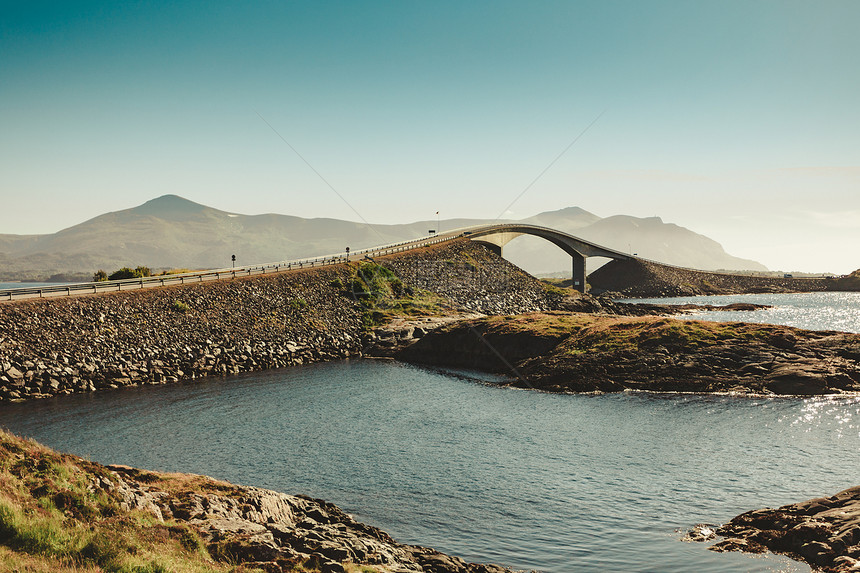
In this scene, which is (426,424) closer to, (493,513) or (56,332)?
(493,513)

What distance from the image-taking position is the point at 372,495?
26.4 meters

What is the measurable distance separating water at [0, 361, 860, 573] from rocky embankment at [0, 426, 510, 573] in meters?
Result: 3.02

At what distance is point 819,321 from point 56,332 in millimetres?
117064

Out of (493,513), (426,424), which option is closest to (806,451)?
(493,513)

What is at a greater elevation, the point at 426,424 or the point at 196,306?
the point at 196,306

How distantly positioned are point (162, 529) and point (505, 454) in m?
19.6

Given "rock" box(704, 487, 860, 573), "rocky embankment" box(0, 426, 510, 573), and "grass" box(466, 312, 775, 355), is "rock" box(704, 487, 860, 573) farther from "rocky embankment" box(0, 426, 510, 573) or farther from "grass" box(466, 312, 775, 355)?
"grass" box(466, 312, 775, 355)

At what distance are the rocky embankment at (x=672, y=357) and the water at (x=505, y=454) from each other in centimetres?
330

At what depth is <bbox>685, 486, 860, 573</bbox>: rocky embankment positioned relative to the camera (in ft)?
58.6

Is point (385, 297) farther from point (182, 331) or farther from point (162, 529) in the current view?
point (162, 529)

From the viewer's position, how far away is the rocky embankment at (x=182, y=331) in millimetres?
51866

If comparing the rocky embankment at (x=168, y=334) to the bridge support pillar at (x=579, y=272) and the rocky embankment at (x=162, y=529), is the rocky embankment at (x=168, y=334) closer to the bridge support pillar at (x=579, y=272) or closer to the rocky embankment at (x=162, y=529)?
the rocky embankment at (x=162, y=529)

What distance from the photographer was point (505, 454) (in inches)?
1270

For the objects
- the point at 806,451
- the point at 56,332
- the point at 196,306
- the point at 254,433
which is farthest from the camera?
the point at 196,306
